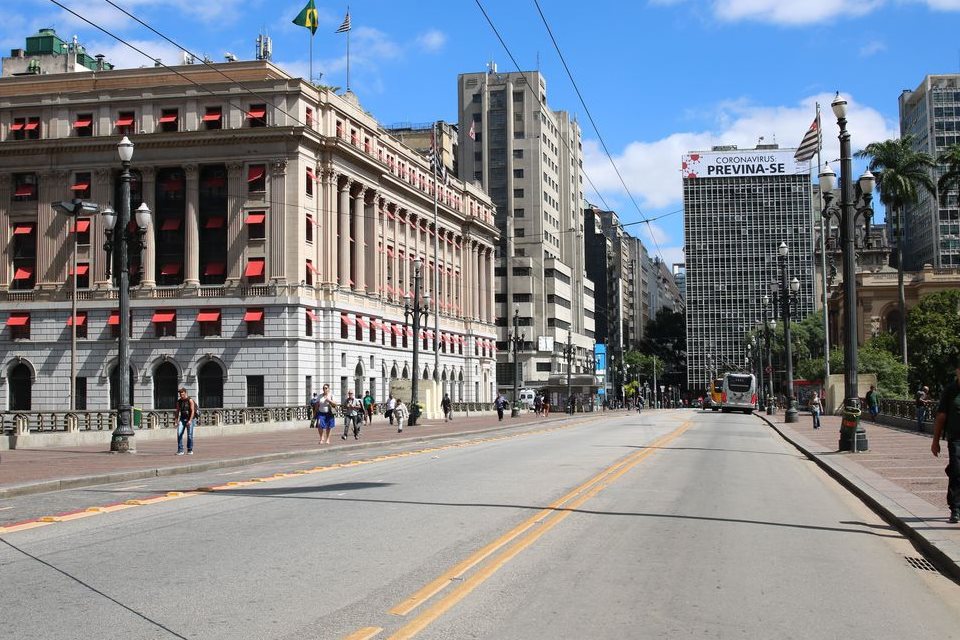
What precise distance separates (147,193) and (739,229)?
123783 mm

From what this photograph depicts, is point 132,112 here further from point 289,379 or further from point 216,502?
point 216,502

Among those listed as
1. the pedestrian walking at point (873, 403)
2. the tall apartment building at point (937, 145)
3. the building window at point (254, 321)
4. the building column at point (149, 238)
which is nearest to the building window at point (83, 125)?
the building column at point (149, 238)

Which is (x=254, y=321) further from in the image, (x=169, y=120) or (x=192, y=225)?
(x=169, y=120)

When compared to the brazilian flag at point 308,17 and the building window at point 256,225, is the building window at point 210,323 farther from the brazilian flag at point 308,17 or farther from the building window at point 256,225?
the brazilian flag at point 308,17

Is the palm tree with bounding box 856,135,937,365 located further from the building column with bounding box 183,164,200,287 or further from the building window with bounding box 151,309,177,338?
the building window with bounding box 151,309,177,338

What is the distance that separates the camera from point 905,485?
16266mm

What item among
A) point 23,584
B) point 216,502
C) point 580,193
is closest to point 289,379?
point 216,502

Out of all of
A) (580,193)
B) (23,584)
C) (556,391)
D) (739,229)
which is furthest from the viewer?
(739,229)

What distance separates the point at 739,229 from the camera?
567 feet

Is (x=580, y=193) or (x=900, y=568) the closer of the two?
(x=900, y=568)

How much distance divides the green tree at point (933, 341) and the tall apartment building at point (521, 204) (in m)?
54.6

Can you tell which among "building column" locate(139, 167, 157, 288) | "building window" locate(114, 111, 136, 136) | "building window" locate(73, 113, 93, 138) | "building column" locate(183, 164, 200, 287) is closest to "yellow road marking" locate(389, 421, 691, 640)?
"building column" locate(183, 164, 200, 287)

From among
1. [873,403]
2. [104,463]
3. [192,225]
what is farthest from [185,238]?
[104,463]

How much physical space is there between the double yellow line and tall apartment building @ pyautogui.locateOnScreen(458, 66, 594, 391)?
114 meters
